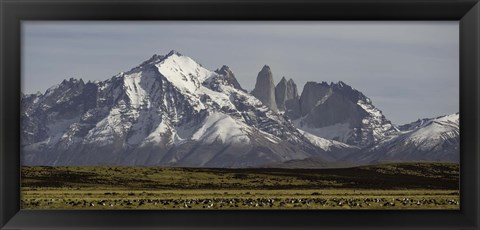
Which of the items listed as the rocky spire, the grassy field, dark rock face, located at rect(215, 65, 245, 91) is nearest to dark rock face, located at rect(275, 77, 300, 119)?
the rocky spire

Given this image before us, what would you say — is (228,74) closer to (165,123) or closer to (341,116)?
(165,123)

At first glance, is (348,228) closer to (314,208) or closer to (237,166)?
(314,208)

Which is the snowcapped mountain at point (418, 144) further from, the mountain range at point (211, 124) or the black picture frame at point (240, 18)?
the black picture frame at point (240, 18)

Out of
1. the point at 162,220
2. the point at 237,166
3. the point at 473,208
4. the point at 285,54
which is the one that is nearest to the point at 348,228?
the point at 473,208

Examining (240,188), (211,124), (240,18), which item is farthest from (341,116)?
(240,18)

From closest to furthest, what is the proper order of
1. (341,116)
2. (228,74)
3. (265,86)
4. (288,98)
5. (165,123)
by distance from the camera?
(228,74), (265,86), (288,98), (165,123), (341,116)

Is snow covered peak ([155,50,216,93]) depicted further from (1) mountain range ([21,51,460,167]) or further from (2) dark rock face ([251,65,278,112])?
(2) dark rock face ([251,65,278,112])

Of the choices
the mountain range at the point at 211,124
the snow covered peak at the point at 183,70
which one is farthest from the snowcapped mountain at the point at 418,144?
the snow covered peak at the point at 183,70
